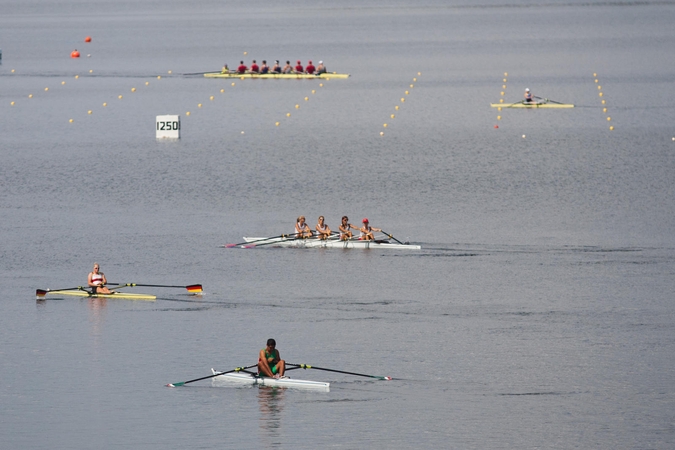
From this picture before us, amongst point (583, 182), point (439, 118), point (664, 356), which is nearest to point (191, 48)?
point (439, 118)

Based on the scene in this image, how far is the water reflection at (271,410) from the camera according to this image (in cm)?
1953

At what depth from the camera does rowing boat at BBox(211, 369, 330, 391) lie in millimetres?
21562

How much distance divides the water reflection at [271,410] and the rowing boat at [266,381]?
0.11m

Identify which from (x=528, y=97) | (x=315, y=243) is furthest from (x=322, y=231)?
(x=528, y=97)

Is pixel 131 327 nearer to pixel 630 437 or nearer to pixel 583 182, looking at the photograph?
pixel 630 437

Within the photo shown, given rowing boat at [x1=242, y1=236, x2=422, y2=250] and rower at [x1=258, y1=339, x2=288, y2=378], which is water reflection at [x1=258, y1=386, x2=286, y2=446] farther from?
rowing boat at [x1=242, y1=236, x2=422, y2=250]

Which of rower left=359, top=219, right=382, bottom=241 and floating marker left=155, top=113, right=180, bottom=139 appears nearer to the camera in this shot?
rower left=359, top=219, right=382, bottom=241

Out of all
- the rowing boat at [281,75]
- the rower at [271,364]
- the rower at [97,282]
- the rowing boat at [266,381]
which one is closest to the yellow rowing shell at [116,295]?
the rower at [97,282]

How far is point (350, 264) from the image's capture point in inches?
1241

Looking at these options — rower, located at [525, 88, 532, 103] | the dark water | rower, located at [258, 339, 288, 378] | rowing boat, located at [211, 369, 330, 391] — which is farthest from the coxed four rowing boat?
rower, located at [258, 339, 288, 378]

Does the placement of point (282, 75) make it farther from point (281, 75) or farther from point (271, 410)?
point (271, 410)

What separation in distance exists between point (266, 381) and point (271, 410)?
1.13m

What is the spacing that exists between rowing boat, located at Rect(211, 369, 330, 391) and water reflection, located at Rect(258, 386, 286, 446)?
0.11 meters

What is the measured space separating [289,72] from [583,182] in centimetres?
3636
